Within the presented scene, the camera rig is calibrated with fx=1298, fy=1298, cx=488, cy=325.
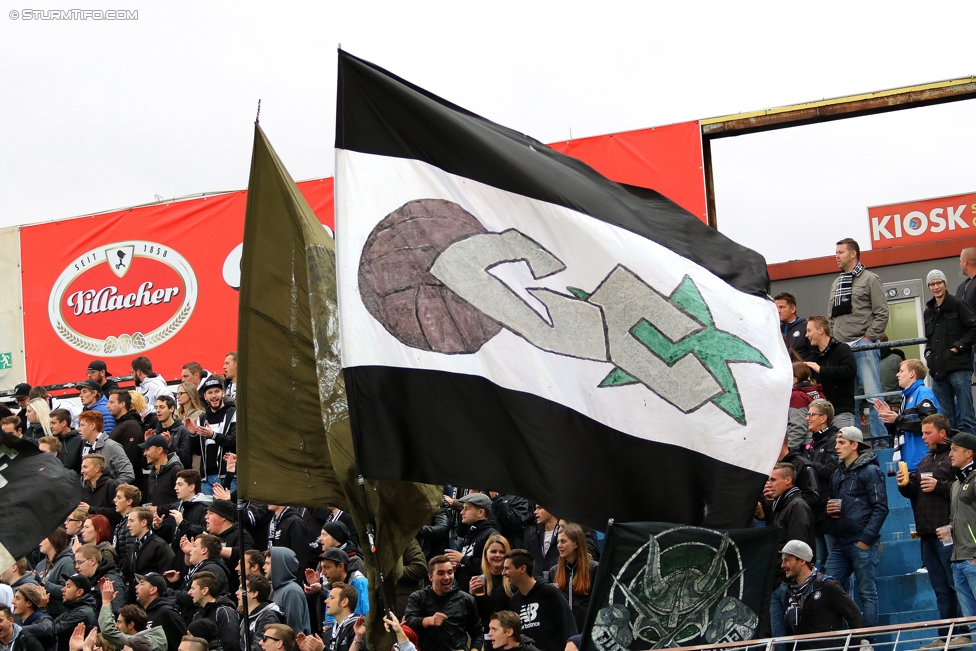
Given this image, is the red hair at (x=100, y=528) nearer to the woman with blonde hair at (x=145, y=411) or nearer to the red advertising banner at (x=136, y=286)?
the woman with blonde hair at (x=145, y=411)

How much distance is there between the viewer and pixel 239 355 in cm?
669

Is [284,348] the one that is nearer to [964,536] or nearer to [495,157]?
[495,157]

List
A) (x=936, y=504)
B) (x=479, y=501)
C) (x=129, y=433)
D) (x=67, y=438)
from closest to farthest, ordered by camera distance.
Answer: (x=936, y=504) → (x=479, y=501) → (x=129, y=433) → (x=67, y=438)

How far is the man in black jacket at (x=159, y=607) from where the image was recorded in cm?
1157

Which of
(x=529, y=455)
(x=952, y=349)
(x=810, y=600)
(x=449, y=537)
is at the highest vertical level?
(x=952, y=349)

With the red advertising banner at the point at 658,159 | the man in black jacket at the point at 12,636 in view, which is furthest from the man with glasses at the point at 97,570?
the red advertising banner at the point at 658,159

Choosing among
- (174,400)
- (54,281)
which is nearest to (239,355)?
(174,400)

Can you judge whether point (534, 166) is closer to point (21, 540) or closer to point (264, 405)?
point (264, 405)

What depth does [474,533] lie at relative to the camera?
466 inches

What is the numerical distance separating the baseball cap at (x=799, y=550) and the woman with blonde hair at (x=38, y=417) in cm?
953

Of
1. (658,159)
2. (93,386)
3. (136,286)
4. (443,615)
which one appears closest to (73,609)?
(443,615)

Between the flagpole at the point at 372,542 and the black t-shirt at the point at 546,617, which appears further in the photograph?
the black t-shirt at the point at 546,617

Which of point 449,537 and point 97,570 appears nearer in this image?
point 97,570

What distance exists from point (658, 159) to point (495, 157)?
1236cm
